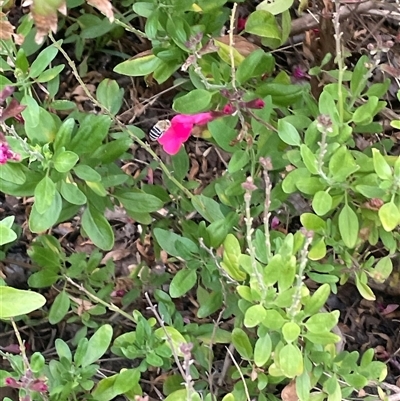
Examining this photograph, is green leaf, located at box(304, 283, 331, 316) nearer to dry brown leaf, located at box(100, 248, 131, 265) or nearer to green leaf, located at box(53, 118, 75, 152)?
green leaf, located at box(53, 118, 75, 152)

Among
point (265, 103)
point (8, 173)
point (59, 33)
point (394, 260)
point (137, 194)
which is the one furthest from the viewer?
point (59, 33)

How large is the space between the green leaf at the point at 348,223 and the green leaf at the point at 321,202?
0.24 ft

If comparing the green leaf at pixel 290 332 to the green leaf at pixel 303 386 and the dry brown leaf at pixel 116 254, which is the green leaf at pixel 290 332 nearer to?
the green leaf at pixel 303 386

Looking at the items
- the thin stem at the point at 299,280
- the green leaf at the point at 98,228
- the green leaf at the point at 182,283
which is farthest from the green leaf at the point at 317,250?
the green leaf at the point at 98,228

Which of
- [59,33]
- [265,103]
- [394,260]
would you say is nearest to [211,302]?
[265,103]

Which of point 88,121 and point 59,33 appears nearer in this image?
point 88,121

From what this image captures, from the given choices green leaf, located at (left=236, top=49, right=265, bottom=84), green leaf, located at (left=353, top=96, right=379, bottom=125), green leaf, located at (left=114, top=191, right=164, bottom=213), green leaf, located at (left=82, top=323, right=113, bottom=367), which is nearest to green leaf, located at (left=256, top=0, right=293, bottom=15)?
green leaf, located at (left=236, top=49, right=265, bottom=84)

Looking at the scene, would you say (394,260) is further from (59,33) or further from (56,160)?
(59,33)

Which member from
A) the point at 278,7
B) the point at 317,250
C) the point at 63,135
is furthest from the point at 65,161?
the point at 278,7

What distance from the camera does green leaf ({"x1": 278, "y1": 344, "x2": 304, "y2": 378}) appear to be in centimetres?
79

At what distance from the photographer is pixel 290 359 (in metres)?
0.79

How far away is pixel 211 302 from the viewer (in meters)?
1.08

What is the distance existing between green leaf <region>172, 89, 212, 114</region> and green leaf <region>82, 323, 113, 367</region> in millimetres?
359

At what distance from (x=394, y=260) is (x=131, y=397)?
0.70 m
